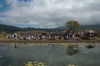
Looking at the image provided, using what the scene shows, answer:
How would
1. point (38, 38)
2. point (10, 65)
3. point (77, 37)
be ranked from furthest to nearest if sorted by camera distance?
1. point (38, 38)
2. point (77, 37)
3. point (10, 65)

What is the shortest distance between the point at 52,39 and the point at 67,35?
4186 millimetres

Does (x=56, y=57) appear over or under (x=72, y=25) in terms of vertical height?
under

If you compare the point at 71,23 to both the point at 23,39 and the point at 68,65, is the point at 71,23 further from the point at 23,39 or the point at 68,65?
the point at 68,65

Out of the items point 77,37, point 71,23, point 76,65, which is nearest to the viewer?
point 76,65

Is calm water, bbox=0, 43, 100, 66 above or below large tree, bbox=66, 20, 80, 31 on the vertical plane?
below

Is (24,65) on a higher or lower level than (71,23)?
lower

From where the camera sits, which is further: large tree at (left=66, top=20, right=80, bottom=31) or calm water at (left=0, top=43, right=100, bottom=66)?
large tree at (left=66, top=20, right=80, bottom=31)

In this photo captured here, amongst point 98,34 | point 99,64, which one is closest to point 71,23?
point 98,34

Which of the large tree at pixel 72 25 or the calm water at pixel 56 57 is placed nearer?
the calm water at pixel 56 57

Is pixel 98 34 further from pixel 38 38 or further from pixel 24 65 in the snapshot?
pixel 24 65

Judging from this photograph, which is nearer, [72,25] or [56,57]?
[56,57]

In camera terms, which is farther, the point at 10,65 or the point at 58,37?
the point at 58,37

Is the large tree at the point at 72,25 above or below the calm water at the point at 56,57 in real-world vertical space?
above

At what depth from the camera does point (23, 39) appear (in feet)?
186
